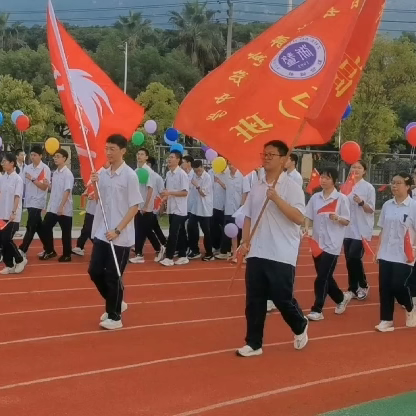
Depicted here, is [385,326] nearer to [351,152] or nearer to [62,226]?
[351,152]

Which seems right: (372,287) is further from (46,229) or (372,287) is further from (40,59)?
(40,59)

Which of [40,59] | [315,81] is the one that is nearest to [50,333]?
[315,81]

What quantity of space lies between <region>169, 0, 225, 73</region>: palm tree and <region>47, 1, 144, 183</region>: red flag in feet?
178

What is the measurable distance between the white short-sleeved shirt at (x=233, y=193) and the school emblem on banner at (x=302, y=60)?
254 inches

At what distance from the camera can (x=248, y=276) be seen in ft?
20.9

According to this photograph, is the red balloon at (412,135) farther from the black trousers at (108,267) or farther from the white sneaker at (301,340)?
the black trousers at (108,267)

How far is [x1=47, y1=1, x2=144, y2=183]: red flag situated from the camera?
302 inches

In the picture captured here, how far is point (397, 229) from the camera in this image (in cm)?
766

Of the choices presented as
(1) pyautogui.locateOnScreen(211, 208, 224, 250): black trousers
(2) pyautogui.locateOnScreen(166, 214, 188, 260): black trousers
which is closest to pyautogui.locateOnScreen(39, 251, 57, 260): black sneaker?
(2) pyautogui.locateOnScreen(166, 214, 188, 260): black trousers

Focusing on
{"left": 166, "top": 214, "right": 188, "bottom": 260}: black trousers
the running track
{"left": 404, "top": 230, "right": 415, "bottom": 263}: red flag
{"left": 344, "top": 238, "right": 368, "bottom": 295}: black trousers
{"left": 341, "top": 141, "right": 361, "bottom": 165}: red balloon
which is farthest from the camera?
{"left": 166, "top": 214, "right": 188, "bottom": 260}: black trousers

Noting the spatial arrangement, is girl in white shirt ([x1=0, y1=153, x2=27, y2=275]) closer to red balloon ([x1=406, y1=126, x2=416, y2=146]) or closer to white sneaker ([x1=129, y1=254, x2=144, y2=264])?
white sneaker ([x1=129, y1=254, x2=144, y2=264])

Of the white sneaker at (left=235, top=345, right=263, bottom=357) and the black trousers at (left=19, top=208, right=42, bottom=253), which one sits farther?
the black trousers at (left=19, top=208, right=42, bottom=253)

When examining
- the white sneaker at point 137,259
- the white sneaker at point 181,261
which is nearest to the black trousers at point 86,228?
the white sneaker at point 137,259

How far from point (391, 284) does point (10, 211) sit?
537 centimetres
